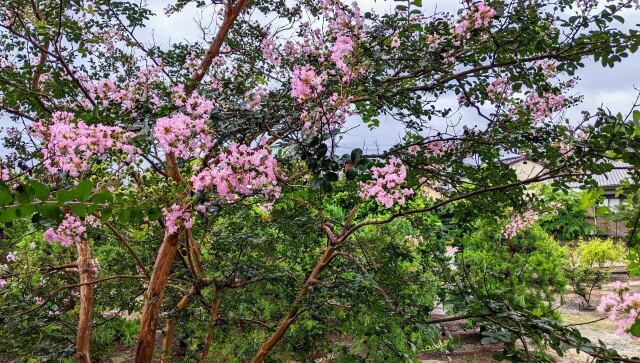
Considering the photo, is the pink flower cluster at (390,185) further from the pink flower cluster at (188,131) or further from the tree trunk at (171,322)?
the tree trunk at (171,322)

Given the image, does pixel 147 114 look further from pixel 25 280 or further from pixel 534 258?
pixel 534 258

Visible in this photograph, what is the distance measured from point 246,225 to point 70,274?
1.22 m

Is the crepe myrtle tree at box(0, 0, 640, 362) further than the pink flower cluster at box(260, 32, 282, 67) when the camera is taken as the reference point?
No

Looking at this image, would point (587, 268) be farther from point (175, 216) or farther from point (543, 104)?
point (175, 216)

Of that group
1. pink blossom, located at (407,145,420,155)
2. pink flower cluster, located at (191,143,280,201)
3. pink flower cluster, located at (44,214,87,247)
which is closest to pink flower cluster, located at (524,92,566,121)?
pink blossom, located at (407,145,420,155)

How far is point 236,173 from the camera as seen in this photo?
1.30m

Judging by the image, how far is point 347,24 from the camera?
5.75 feet

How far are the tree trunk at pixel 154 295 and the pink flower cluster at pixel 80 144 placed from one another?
2.74 ft

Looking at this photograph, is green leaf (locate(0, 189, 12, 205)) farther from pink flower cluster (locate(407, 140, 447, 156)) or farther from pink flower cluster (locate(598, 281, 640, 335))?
pink flower cluster (locate(407, 140, 447, 156))

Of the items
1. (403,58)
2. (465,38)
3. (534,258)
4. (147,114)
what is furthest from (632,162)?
(534,258)

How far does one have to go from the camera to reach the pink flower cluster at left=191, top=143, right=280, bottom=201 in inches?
50.5

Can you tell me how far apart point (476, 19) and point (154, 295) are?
1837mm

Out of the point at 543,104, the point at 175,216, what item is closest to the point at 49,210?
the point at 175,216

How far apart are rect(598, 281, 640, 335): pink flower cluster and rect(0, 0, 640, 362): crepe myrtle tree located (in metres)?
0.40
